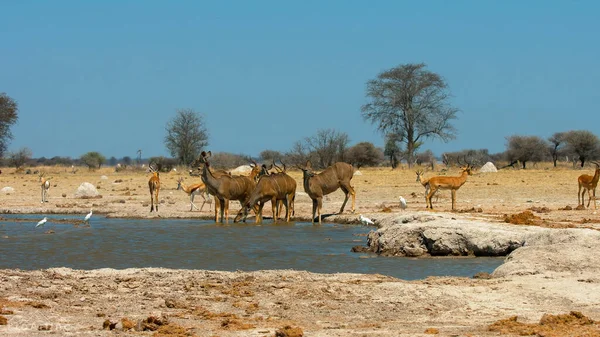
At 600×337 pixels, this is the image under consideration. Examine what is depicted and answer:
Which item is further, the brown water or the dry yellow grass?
the dry yellow grass

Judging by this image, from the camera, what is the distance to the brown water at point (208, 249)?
1353 centimetres

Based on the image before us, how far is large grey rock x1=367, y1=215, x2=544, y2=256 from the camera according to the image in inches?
565

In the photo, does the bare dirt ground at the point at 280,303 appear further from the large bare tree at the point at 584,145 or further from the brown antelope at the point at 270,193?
the large bare tree at the point at 584,145

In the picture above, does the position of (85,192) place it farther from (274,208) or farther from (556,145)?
(556,145)

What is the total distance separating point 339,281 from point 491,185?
74.9 ft

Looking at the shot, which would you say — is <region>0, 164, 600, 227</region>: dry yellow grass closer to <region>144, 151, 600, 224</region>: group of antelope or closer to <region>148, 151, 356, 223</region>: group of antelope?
<region>144, 151, 600, 224</region>: group of antelope

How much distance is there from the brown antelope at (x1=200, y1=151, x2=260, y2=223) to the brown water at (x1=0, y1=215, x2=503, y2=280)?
92cm

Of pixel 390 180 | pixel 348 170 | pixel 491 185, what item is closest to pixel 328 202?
pixel 348 170

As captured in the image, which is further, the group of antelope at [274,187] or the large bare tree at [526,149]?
the large bare tree at [526,149]

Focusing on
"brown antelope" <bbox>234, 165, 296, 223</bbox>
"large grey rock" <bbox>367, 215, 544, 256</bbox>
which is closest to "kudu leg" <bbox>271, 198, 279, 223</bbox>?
"brown antelope" <bbox>234, 165, 296, 223</bbox>

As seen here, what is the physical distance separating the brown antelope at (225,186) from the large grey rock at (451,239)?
7444 mm

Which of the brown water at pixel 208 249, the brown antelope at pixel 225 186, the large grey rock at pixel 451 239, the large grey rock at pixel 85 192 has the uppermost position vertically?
Result: the brown antelope at pixel 225 186

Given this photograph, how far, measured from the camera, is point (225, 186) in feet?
72.4

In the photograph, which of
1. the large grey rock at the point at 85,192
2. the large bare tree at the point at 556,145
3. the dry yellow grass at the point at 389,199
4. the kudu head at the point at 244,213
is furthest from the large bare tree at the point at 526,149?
the kudu head at the point at 244,213
